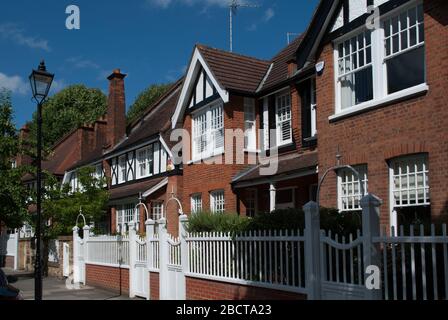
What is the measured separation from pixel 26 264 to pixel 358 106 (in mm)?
23290


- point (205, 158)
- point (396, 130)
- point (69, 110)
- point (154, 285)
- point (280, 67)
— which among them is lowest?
point (154, 285)

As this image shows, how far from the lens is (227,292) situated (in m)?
11.0

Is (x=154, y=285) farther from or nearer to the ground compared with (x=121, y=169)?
nearer to the ground

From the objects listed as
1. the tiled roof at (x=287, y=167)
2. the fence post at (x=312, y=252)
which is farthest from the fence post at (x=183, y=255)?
the fence post at (x=312, y=252)

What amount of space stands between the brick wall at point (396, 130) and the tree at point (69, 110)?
4370cm

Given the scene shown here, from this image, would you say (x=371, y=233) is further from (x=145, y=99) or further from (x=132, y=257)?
(x=145, y=99)

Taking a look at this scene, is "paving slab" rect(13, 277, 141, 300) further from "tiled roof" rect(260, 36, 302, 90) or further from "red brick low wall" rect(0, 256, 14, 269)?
"red brick low wall" rect(0, 256, 14, 269)

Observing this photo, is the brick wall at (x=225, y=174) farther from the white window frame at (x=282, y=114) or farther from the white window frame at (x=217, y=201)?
the white window frame at (x=282, y=114)

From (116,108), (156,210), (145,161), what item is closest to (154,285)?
(156,210)

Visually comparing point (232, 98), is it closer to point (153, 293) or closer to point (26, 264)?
point (153, 293)

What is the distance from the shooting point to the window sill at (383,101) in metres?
10.7

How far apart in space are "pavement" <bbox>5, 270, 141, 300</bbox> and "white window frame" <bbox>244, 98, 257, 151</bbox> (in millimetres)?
6668

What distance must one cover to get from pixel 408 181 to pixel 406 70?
2.29m
